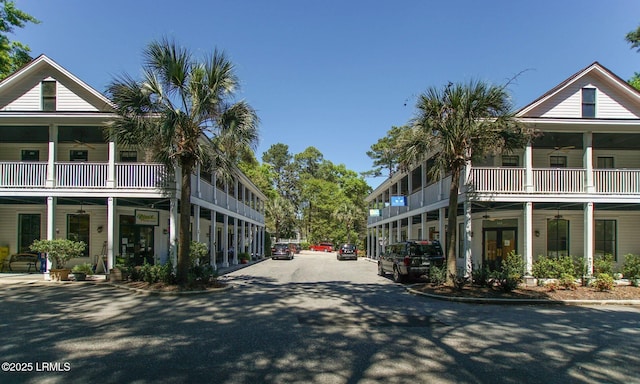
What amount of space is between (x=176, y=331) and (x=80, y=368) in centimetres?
248

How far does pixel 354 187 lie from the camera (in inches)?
2808

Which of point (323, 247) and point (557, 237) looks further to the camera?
point (323, 247)

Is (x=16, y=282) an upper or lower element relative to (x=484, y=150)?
lower

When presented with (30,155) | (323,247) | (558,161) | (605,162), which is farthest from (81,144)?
(323,247)

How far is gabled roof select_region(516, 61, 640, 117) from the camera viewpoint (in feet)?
56.3

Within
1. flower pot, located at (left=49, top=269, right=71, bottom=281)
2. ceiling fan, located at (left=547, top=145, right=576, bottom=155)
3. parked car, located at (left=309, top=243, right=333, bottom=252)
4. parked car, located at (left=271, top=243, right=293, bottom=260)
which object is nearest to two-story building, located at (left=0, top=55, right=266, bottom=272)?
flower pot, located at (left=49, top=269, right=71, bottom=281)

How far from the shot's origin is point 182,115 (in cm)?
1411

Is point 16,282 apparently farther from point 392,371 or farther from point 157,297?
point 392,371

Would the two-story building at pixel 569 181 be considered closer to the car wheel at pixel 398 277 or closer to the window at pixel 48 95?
the car wheel at pixel 398 277

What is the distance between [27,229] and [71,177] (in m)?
5.41

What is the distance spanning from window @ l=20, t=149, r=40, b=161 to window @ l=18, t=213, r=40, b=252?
104 inches

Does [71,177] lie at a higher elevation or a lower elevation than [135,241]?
higher

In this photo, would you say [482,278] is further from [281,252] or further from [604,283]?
[281,252]

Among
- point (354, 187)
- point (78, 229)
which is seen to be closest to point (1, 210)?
point (78, 229)
